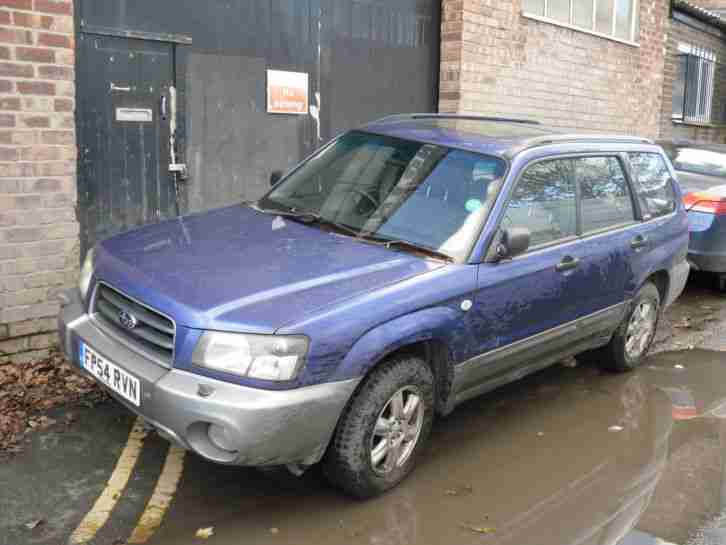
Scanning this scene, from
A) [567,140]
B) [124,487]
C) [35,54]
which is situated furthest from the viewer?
[35,54]

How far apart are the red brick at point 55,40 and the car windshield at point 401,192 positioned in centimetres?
181

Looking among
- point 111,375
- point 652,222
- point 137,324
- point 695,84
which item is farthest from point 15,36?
point 695,84

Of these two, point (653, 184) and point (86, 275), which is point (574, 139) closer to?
point (653, 184)

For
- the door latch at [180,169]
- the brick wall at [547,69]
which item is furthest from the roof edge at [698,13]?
the door latch at [180,169]

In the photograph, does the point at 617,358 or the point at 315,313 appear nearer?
the point at 315,313

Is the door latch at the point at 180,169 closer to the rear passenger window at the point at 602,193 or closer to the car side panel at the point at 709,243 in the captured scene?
the rear passenger window at the point at 602,193

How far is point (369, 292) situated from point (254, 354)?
2.05ft

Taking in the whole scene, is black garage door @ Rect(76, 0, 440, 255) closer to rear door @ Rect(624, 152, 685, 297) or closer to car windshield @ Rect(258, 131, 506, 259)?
car windshield @ Rect(258, 131, 506, 259)

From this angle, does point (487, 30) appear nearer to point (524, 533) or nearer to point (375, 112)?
point (375, 112)

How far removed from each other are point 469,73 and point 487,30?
654mm

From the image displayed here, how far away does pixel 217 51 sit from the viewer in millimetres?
6777

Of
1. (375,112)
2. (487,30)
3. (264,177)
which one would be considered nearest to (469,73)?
(487,30)

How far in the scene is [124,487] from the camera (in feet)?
12.4

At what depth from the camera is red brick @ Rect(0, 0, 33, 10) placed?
16.5 ft
